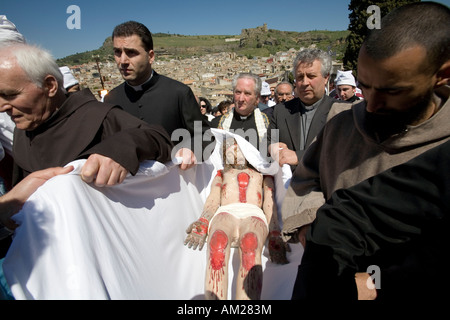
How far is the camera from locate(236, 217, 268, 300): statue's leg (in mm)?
1783

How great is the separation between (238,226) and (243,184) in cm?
57

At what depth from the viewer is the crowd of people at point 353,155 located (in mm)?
919

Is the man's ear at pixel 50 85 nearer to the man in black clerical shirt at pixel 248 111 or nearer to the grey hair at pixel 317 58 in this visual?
the man in black clerical shirt at pixel 248 111

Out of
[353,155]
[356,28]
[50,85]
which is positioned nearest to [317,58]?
[353,155]

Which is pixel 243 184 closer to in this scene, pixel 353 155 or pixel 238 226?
pixel 238 226

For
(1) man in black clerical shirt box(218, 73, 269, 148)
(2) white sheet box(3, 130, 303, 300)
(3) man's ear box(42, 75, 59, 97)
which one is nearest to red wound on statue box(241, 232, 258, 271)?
(2) white sheet box(3, 130, 303, 300)

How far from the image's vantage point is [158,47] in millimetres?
107500

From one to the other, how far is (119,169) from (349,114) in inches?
52.7

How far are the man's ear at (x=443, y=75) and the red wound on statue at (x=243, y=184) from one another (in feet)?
6.43

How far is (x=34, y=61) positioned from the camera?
146 centimetres

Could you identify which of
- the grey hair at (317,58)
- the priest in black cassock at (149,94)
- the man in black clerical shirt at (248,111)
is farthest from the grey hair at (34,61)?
the grey hair at (317,58)

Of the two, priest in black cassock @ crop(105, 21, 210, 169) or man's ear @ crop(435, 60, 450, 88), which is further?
priest in black cassock @ crop(105, 21, 210, 169)

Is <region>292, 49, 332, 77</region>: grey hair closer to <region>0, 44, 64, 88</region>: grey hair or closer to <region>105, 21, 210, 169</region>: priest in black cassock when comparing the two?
<region>105, 21, 210, 169</region>: priest in black cassock

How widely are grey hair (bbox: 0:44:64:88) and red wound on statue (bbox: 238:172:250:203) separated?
1902 millimetres
